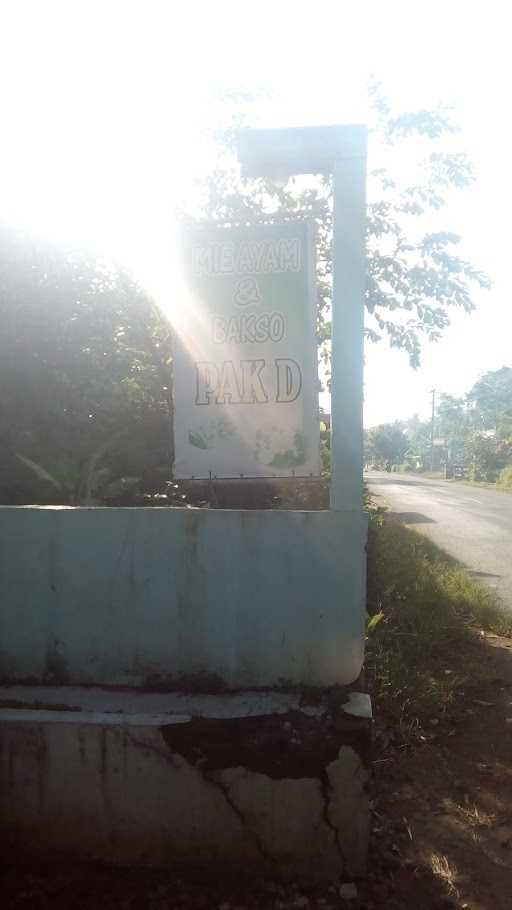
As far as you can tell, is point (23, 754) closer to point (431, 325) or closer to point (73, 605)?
point (73, 605)

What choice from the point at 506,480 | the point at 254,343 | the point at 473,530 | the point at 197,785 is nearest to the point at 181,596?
the point at 197,785

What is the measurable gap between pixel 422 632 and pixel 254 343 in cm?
311

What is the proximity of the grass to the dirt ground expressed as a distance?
0.34m

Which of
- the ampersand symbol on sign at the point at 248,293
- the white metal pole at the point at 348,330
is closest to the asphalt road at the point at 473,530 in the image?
the white metal pole at the point at 348,330

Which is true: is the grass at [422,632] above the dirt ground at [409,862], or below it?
above

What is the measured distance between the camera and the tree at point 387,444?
9444 cm

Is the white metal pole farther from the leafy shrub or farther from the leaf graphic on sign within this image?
the leafy shrub

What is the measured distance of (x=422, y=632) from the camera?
5.22m

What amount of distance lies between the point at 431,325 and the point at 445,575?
8.05 ft

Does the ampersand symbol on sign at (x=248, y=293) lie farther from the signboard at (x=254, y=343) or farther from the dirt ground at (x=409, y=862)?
the dirt ground at (x=409, y=862)

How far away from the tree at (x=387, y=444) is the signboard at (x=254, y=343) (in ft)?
301

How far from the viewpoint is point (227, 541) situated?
263cm

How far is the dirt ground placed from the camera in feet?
7.60

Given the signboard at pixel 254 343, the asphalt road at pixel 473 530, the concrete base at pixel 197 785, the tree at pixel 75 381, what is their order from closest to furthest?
1. the concrete base at pixel 197 785
2. the signboard at pixel 254 343
3. the tree at pixel 75 381
4. the asphalt road at pixel 473 530
